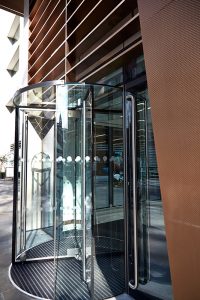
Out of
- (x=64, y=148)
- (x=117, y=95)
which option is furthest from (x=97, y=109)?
(x=64, y=148)

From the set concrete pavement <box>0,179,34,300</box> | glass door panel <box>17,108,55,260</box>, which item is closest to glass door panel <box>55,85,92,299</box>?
concrete pavement <box>0,179,34,300</box>

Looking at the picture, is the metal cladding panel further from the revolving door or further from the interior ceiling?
the interior ceiling

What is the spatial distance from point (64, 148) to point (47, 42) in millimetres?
3109

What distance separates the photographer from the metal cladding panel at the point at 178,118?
5.49 ft

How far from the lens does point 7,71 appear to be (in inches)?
757

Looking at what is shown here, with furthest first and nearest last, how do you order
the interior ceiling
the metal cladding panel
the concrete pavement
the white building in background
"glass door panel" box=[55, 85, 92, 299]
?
the white building in background < the interior ceiling < "glass door panel" box=[55, 85, 92, 299] < the concrete pavement < the metal cladding panel

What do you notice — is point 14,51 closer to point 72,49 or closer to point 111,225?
Result: point 72,49

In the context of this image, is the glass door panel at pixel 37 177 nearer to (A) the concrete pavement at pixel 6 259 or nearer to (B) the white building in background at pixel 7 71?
(A) the concrete pavement at pixel 6 259

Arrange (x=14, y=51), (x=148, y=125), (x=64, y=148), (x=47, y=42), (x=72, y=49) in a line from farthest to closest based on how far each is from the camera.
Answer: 1. (x=14, y=51)
2. (x=47, y=42)
3. (x=72, y=49)
4. (x=64, y=148)
5. (x=148, y=125)

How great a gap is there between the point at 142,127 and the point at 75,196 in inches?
49.6

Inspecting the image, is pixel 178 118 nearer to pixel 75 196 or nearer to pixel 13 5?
pixel 75 196

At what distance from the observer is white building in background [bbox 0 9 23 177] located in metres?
17.9

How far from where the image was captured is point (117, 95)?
3.57m

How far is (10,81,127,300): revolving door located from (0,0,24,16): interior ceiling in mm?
3527
